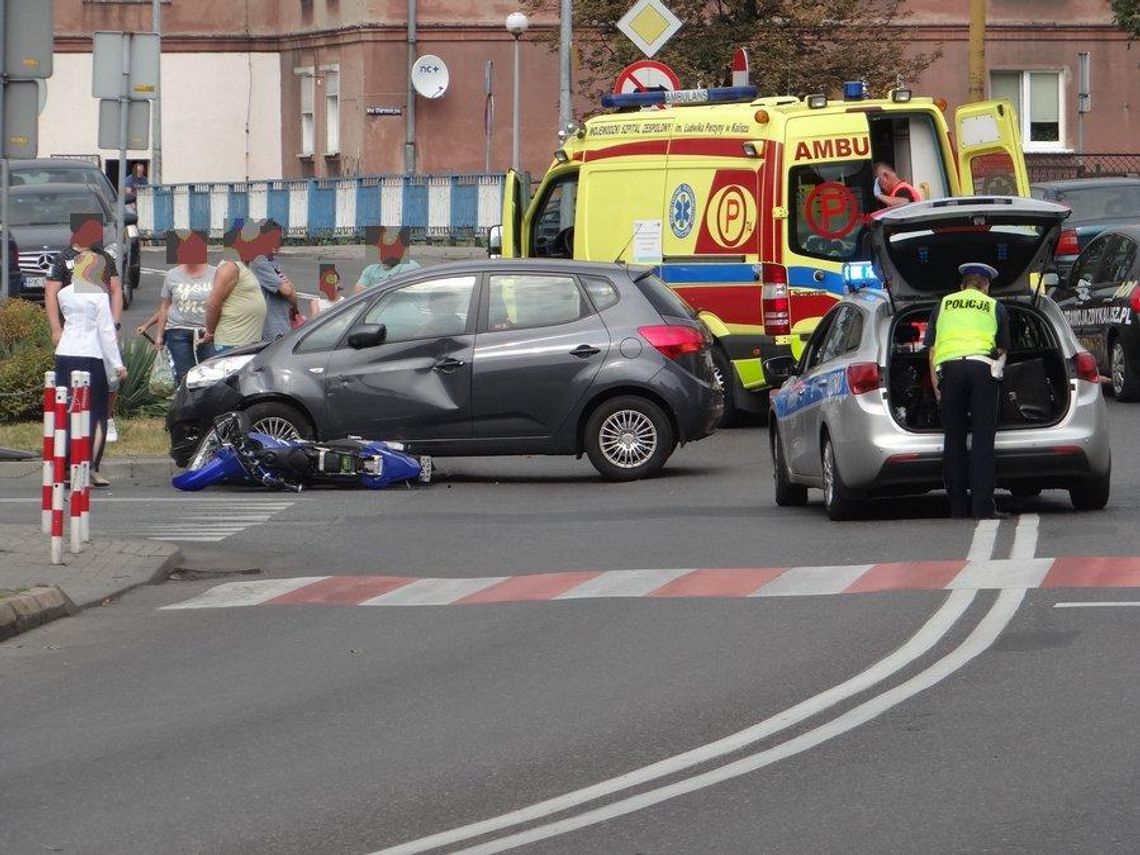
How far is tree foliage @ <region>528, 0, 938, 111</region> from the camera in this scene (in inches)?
1464

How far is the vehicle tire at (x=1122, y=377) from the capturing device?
23.3 m

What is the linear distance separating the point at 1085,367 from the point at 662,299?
459 centimetres

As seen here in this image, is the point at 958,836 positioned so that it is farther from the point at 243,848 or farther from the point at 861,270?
the point at 861,270

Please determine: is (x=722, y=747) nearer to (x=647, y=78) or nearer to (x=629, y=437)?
(x=629, y=437)

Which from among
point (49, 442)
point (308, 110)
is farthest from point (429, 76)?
point (49, 442)

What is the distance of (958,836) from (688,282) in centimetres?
1520

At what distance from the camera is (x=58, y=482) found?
13.6 m

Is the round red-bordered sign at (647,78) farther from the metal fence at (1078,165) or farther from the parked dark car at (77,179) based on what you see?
the metal fence at (1078,165)

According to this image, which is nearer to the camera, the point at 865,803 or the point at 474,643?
the point at 865,803

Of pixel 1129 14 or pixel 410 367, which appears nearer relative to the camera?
pixel 410 367

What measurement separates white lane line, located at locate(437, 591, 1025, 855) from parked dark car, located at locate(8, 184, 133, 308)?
84.2 feet

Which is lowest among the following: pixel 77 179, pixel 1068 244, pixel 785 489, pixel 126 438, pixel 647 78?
pixel 785 489

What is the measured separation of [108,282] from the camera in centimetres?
1842

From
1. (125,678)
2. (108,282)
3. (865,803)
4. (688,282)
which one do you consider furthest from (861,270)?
(865,803)
